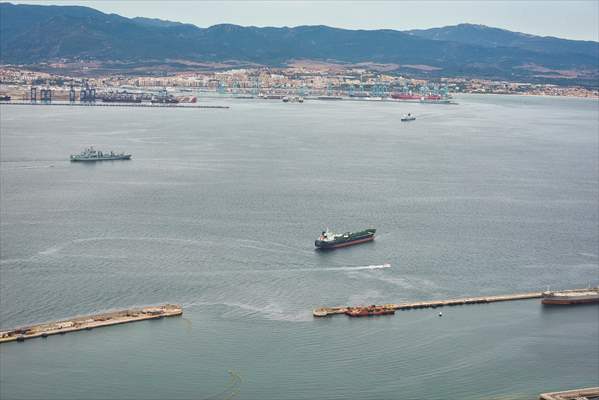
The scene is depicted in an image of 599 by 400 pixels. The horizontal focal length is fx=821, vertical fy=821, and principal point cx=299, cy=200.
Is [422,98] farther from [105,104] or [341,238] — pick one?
[341,238]

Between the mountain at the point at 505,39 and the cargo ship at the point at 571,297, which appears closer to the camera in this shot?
the cargo ship at the point at 571,297

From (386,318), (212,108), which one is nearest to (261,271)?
(386,318)

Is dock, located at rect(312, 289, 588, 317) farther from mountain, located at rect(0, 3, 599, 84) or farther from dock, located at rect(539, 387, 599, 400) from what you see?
mountain, located at rect(0, 3, 599, 84)

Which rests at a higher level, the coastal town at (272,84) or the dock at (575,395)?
the coastal town at (272,84)

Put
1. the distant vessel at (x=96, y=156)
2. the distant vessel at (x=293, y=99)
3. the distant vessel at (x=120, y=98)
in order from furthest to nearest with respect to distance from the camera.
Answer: the distant vessel at (x=293, y=99), the distant vessel at (x=120, y=98), the distant vessel at (x=96, y=156)

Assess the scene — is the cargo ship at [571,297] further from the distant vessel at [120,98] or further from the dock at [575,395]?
the distant vessel at [120,98]

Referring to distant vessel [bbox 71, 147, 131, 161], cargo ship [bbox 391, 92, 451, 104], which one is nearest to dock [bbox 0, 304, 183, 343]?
distant vessel [bbox 71, 147, 131, 161]

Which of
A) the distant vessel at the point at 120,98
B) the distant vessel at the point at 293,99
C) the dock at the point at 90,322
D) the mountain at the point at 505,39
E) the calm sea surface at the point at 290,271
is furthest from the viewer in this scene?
the mountain at the point at 505,39

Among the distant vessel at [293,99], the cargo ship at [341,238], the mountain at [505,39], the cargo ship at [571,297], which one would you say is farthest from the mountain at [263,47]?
the cargo ship at [571,297]
